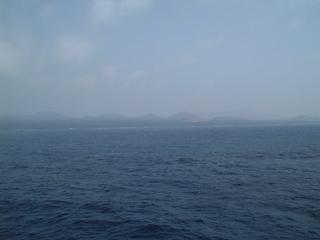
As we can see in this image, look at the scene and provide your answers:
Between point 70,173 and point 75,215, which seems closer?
point 75,215

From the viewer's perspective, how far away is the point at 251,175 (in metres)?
43.2

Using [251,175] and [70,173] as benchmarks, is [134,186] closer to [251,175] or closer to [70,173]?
[70,173]

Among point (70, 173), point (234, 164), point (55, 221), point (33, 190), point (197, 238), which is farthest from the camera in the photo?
point (234, 164)

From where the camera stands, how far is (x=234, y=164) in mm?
53281

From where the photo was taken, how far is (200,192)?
3422 centimetres

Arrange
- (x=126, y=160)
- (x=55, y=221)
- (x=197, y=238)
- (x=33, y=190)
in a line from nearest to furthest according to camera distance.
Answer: (x=197, y=238) < (x=55, y=221) < (x=33, y=190) < (x=126, y=160)

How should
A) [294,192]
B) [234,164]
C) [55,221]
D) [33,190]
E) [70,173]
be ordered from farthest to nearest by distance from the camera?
[234,164] → [70,173] → [33,190] → [294,192] → [55,221]

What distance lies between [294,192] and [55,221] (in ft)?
88.8

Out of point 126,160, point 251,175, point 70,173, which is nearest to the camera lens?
point 251,175

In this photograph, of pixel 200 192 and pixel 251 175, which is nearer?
pixel 200 192

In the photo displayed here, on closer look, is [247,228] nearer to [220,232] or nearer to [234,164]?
[220,232]

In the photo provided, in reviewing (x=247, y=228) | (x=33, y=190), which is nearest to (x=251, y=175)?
(x=247, y=228)

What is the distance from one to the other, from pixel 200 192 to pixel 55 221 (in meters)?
16.9

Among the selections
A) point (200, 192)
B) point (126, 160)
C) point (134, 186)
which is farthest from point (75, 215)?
point (126, 160)
